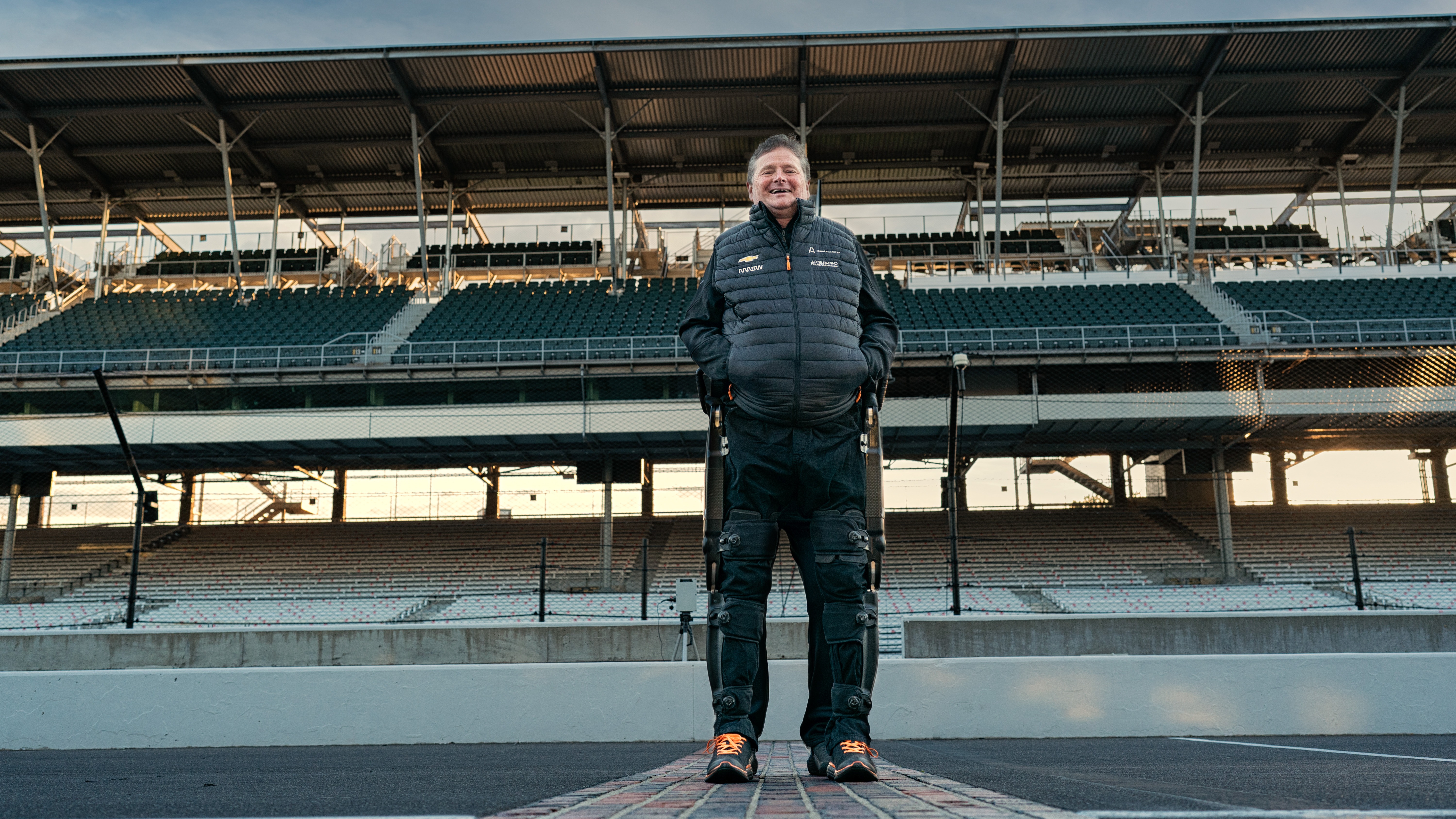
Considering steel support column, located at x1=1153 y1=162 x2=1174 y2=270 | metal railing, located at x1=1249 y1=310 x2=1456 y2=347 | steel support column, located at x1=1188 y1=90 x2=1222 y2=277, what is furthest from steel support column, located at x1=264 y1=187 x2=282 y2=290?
metal railing, located at x1=1249 y1=310 x2=1456 y2=347

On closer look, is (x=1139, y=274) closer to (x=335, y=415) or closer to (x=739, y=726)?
(x=335, y=415)

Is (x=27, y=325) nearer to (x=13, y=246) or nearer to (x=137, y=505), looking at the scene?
(x=13, y=246)

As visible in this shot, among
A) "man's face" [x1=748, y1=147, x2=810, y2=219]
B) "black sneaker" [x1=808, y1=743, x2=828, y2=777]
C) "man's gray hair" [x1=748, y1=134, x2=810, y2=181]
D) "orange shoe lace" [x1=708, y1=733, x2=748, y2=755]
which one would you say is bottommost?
"black sneaker" [x1=808, y1=743, x2=828, y2=777]

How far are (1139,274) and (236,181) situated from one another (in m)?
27.0

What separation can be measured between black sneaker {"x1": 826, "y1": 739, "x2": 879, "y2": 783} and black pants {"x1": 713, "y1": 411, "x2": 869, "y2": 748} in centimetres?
27

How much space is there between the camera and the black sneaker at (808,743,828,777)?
2.84m

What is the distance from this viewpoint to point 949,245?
28109 millimetres

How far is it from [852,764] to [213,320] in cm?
2585

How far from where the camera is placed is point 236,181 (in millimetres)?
28656

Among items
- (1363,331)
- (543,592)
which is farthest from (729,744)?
(1363,331)

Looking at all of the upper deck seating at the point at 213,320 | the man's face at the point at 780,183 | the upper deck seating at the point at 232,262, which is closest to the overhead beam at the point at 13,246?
the upper deck seating at the point at 232,262

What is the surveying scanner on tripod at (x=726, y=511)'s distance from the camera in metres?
3.00

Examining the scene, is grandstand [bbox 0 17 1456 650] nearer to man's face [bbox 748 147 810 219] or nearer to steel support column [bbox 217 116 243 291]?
steel support column [bbox 217 116 243 291]

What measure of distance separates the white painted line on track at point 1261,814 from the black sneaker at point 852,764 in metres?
0.70
